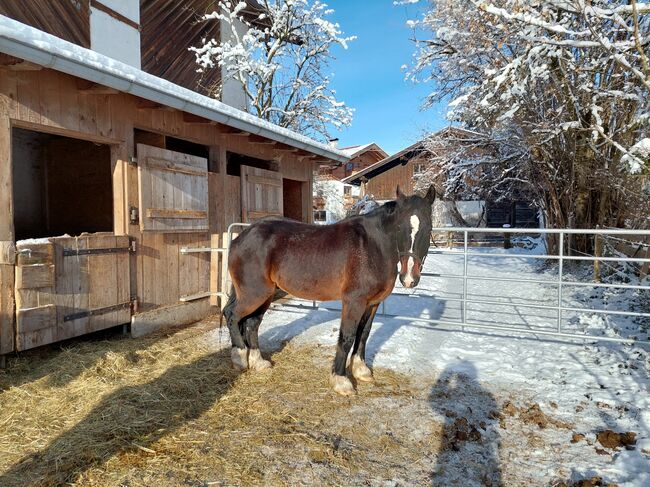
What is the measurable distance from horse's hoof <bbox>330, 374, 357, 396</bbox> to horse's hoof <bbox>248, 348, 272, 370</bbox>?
764mm

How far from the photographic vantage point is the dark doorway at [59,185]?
20.0 feet

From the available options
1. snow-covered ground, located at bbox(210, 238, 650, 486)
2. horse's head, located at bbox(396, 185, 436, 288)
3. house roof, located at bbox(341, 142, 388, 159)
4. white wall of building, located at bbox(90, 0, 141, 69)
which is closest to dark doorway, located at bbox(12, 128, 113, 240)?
white wall of building, located at bbox(90, 0, 141, 69)

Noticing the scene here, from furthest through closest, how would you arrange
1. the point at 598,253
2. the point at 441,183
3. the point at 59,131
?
the point at 441,183
the point at 598,253
the point at 59,131

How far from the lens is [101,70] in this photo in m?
3.50

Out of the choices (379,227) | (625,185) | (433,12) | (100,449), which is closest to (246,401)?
(100,449)

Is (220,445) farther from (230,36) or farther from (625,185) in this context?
(230,36)

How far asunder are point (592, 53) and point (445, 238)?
12.2 meters

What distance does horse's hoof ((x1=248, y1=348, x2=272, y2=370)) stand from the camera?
3.71 meters

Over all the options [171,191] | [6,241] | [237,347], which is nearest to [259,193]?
[171,191]

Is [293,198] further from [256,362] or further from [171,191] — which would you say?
[256,362]

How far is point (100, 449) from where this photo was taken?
241 cm

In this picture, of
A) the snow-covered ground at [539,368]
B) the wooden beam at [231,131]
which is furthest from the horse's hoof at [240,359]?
the wooden beam at [231,131]

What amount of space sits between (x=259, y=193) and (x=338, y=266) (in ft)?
12.6

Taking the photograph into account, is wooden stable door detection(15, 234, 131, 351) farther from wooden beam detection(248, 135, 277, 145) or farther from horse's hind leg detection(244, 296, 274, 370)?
wooden beam detection(248, 135, 277, 145)
